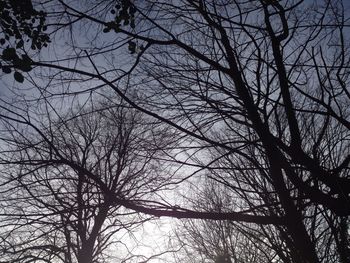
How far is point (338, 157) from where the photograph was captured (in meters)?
4.37

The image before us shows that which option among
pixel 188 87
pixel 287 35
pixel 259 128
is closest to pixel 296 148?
pixel 259 128

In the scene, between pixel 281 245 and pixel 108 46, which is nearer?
pixel 108 46

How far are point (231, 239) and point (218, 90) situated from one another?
7.00m

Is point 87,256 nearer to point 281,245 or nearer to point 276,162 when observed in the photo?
point 281,245

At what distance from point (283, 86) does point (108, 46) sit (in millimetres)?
1805

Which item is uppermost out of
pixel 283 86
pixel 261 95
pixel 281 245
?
pixel 261 95

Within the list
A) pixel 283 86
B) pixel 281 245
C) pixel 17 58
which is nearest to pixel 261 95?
pixel 283 86

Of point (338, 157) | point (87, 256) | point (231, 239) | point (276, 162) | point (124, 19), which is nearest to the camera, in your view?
point (276, 162)

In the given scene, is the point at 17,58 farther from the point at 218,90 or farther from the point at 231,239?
the point at 231,239

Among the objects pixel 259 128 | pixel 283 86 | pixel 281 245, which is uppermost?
pixel 283 86

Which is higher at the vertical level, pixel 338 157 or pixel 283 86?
pixel 338 157

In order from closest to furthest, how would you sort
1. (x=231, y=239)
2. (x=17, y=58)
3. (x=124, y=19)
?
(x=17, y=58)
(x=124, y=19)
(x=231, y=239)

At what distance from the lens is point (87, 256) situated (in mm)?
7316

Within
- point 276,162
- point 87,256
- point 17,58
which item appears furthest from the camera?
point 87,256
